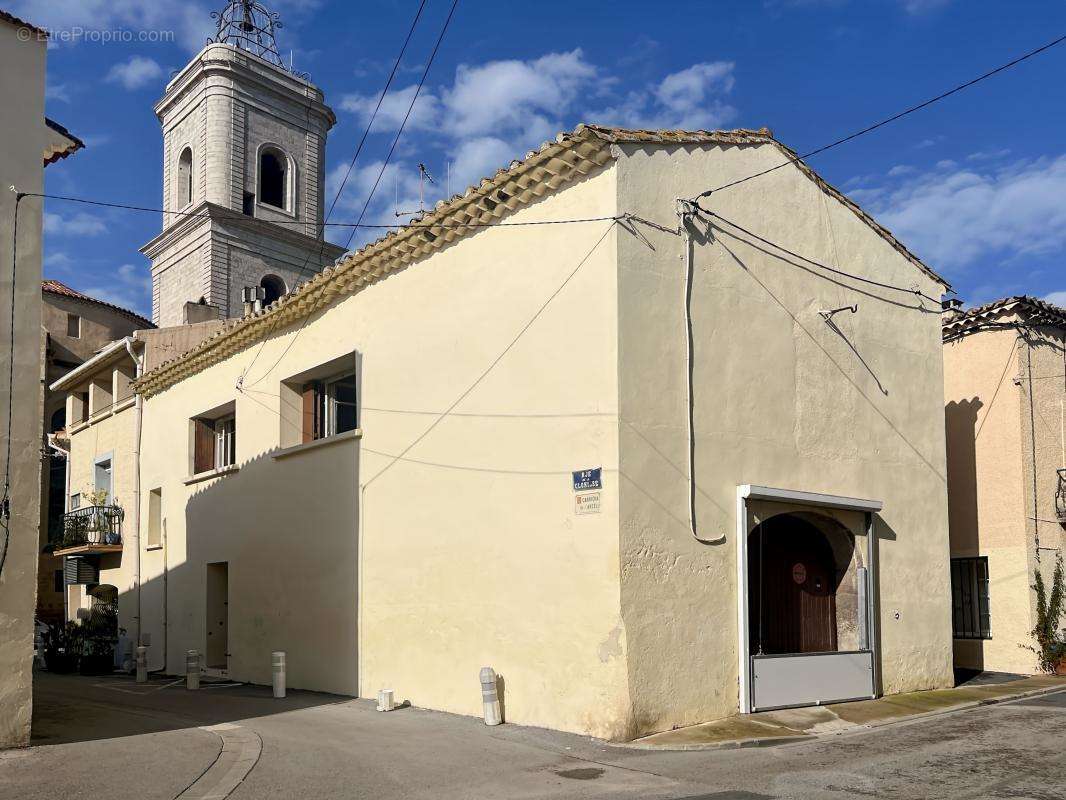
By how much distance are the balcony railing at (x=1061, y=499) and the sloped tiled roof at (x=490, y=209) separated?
15.3ft

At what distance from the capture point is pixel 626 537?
10242mm

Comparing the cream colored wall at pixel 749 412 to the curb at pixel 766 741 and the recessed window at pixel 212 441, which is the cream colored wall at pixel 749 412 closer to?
the curb at pixel 766 741

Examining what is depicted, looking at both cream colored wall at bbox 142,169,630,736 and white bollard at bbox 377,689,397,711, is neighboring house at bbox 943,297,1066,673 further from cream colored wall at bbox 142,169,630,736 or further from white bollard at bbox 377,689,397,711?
white bollard at bbox 377,689,397,711

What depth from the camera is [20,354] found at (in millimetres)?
9625

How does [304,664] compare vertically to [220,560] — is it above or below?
below

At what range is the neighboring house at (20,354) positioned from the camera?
9250mm

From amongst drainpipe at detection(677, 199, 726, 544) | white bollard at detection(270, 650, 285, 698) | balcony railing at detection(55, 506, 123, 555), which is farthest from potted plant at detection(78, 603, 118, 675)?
drainpipe at detection(677, 199, 726, 544)

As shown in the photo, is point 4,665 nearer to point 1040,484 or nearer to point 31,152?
point 31,152

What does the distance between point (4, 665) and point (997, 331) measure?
1615 centimetres

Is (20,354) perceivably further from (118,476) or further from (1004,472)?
(1004,472)

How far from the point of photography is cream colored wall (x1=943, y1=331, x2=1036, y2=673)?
16.7m

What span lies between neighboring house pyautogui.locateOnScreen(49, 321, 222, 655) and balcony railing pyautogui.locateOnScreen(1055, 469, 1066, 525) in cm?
1758

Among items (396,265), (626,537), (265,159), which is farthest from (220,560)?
(265,159)

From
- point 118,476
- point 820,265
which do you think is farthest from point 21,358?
point 118,476
